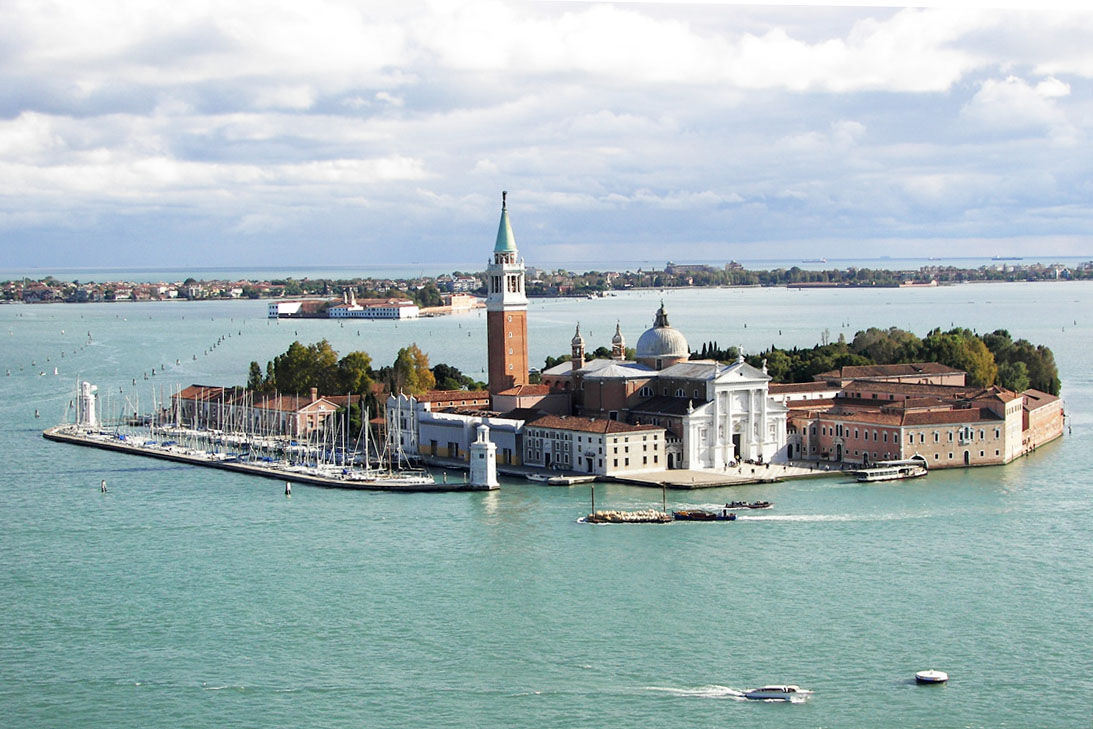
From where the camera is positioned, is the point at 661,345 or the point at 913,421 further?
the point at 661,345

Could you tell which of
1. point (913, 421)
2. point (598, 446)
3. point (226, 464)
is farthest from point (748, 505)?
point (226, 464)

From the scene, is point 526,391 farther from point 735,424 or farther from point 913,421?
point 913,421

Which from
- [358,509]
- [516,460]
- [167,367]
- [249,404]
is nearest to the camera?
[358,509]

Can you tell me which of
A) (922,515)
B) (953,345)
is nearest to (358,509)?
(922,515)

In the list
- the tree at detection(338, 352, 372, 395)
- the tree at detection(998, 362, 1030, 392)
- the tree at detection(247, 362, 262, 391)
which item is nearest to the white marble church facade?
the tree at detection(998, 362, 1030, 392)

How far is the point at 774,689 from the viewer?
690 cm

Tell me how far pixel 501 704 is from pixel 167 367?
21.5 metres

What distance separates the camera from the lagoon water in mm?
6930

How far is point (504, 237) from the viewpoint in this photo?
16.9 meters

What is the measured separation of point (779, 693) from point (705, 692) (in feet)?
1.17

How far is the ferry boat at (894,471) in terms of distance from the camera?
13195 millimetres

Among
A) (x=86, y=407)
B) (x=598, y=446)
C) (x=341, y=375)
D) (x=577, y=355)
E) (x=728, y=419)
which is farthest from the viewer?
(x=341, y=375)

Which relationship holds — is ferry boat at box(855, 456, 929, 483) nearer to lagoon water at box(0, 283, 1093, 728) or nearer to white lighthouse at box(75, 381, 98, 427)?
lagoon water at box(0, 283, 1093, 728)

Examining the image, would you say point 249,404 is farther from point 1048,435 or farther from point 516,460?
point 1048,435
